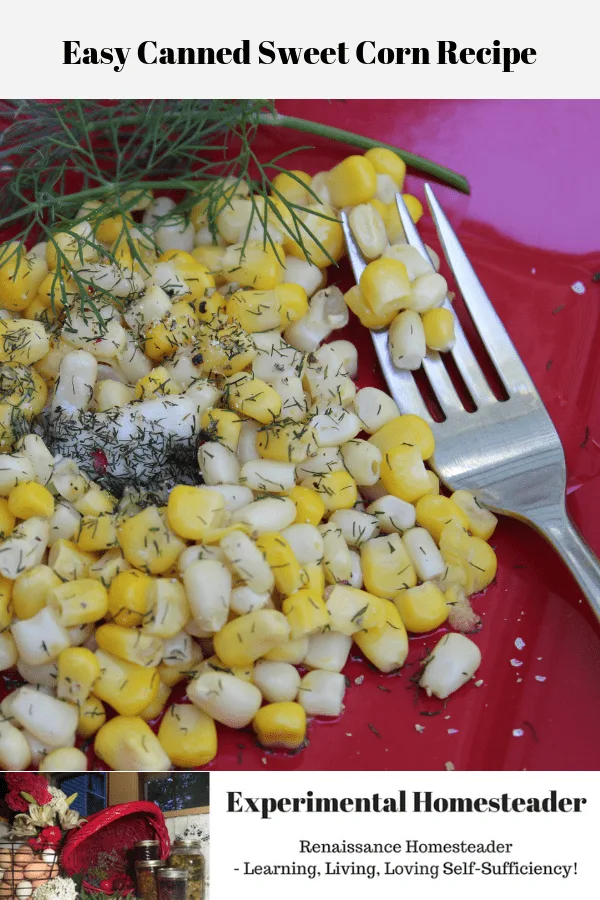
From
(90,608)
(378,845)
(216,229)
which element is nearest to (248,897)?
(378,845)

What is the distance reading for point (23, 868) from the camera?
42.3 inches

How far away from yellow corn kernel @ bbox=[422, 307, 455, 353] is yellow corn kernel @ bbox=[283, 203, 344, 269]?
0.18 m

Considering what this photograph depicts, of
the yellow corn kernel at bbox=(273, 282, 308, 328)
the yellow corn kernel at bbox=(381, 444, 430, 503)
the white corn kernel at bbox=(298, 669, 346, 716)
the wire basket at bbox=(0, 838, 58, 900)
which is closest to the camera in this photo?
the wire basket at bbox=(0, 838, 58, 900)

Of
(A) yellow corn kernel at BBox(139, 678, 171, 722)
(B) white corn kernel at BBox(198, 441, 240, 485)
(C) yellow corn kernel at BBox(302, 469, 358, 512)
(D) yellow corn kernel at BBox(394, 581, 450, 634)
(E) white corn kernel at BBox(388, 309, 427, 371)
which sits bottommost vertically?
(A) yellow corn kernel at BBox(139, 678, 171, 722)

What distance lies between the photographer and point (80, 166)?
1548 mm

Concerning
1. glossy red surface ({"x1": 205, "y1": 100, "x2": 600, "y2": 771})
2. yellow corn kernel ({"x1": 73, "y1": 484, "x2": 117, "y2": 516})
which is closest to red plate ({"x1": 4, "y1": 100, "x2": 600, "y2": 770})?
→ glossy red surface ({"x1": 205, "y1": 100, "x2": 600, "y2": 771})

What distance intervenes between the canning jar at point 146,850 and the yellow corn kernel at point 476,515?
1.85 ft

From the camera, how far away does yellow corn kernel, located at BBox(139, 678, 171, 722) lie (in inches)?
45.3

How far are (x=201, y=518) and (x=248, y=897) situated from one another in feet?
1.48

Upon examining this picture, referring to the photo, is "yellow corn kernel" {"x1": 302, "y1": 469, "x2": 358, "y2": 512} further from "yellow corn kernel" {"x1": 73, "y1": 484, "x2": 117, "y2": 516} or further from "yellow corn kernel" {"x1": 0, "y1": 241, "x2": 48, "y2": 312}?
"yellow corn kernel" {"x1": 0, "y1": 241, "x2": 48, "y2": 312}

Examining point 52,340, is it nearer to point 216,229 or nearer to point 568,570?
point 216,229

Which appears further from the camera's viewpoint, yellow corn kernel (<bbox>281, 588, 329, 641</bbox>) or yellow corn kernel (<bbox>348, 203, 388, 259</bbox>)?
yellow corn kernel (<bbox>348, 203, 388, 259</bbox>)

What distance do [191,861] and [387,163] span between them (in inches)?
41.8

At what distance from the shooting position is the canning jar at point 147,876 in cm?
107
